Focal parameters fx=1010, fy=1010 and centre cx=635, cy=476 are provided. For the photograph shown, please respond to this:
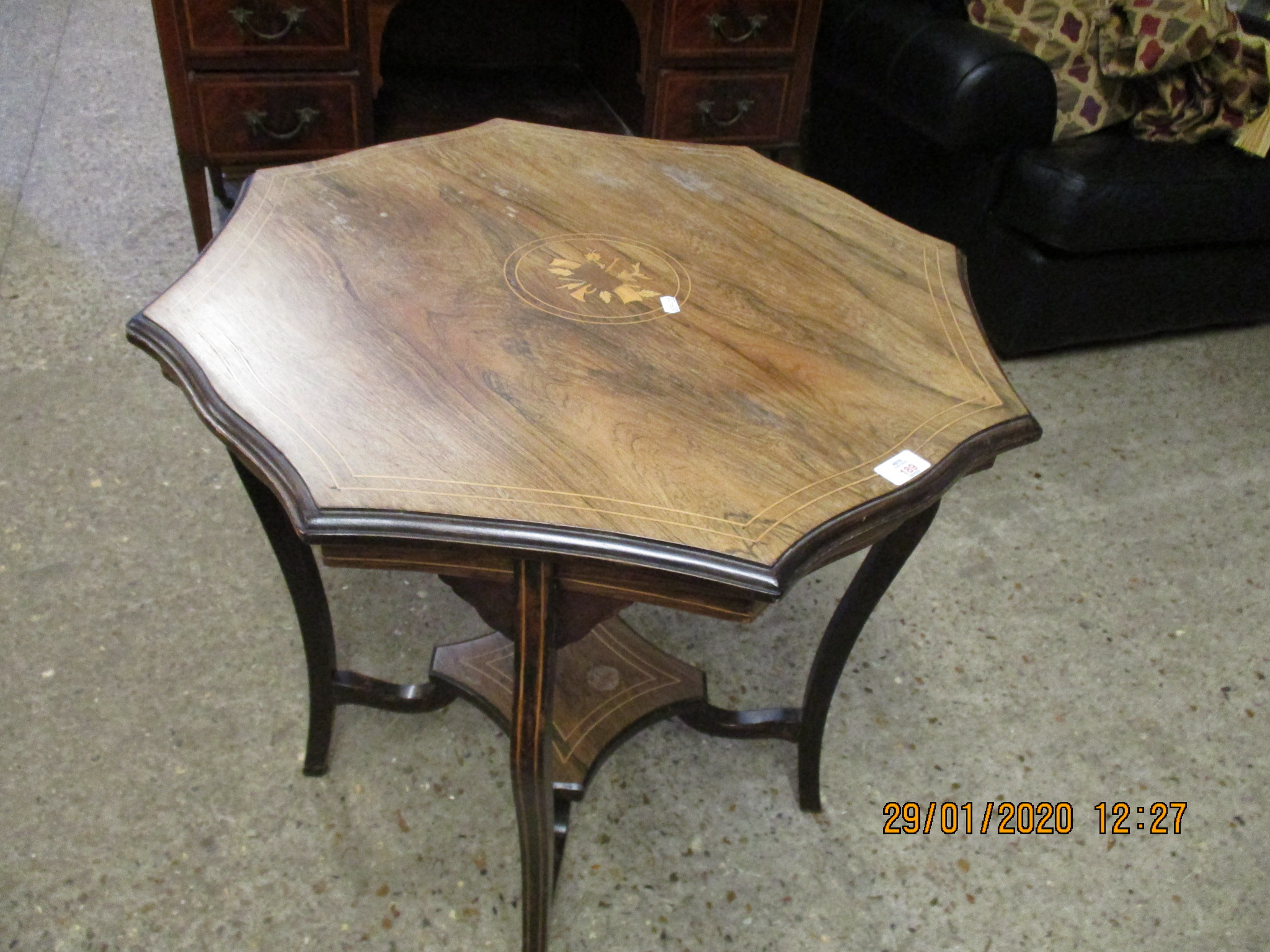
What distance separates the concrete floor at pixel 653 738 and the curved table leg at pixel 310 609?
0.08m

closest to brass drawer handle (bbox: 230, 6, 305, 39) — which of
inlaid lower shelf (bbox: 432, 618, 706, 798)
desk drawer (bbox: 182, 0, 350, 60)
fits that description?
desk drawer (bbox: 182, 0, 350, 60)

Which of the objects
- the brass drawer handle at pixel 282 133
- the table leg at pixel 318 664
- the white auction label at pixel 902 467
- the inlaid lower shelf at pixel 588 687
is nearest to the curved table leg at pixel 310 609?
the table leg at pixel 318 664

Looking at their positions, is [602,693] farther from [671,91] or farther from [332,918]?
[671,91]

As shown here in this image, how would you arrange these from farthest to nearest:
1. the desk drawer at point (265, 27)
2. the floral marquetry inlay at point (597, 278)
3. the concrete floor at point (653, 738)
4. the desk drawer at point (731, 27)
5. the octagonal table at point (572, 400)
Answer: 1. the desk drawer at point (731, 27)
2. the desk drawer at point (265, 27)
3. the concrete floor at point (653, 738)
4. the floral marquetry inlay at point (597, 278)
5. the octagonal table at point (572, 400)

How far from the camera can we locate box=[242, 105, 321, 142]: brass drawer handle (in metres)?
1.88

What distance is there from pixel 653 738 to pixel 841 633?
0.37 metres

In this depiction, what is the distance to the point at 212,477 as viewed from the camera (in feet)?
5.67

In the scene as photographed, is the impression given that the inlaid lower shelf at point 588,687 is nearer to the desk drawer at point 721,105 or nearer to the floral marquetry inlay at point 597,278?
the floral marquetry inlay at point 597,278

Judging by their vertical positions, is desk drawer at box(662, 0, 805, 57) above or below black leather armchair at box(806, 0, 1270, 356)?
above

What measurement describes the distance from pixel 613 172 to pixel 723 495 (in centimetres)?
66

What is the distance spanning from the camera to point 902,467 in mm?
866

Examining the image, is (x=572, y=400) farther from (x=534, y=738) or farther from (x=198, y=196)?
(x=198, y=196)

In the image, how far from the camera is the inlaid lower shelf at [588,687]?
1.27m

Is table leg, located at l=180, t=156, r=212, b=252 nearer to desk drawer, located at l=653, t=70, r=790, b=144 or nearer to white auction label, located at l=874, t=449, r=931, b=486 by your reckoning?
desk drawer, located at l=653, t=70, r=790, b=144
